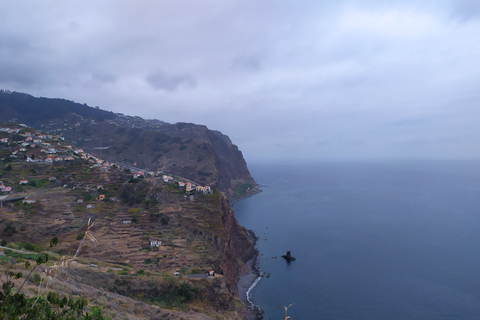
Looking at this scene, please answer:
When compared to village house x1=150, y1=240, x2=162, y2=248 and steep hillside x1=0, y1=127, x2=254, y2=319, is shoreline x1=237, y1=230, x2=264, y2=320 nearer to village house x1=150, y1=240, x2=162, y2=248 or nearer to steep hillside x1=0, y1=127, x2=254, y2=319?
steep hillside x1=0, y1=127, x2=254, y2=319

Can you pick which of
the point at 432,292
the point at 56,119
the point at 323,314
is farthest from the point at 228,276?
the point at 56,119

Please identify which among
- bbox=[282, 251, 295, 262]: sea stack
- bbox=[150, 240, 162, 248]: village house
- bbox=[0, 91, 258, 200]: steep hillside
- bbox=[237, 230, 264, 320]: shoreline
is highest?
bbox=[0, 91, 258, 200]: steep hillside

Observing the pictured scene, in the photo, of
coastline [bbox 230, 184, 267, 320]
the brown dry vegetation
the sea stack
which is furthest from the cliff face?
the sea stack

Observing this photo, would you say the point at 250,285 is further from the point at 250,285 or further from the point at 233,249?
the point at 233,249

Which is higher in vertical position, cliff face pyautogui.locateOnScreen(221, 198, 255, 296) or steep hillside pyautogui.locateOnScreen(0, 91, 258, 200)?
steep hillside pyautogui.locateOnScreen(0, 91, 258, 200)

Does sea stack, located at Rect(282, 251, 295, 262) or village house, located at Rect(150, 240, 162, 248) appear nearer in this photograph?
village house, located at Rect(150, 240, 162, 248)

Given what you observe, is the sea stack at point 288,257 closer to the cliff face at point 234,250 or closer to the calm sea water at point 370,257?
the calm sea water at point 370,257

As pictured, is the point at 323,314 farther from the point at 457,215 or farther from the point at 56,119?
the point at 56,119
